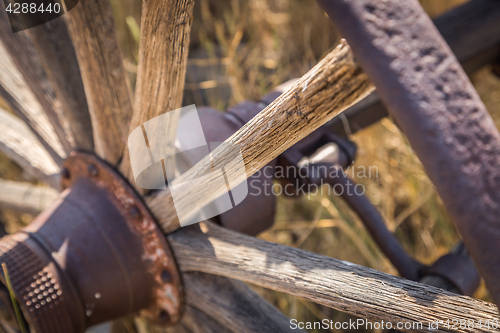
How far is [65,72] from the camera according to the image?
834 millimetres

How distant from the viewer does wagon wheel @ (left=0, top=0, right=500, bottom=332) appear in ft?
1.06

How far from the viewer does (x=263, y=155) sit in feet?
1.65

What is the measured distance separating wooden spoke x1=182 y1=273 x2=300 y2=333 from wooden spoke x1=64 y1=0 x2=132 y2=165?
1.07 ft

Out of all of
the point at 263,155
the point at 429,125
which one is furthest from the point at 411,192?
the point at 429,125

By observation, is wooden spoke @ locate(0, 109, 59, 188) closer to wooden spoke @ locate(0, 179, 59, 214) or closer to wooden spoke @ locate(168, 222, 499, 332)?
wooden spoke @ locate(0, 179, 59, 214)

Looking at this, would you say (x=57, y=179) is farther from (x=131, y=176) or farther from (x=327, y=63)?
(x=327, y=63)

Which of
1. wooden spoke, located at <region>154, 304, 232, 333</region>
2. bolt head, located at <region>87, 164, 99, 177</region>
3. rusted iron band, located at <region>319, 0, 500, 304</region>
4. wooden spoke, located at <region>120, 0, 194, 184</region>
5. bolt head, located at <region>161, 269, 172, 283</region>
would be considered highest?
wooden spoke, located at <region>120, 0, 194, 184</region>

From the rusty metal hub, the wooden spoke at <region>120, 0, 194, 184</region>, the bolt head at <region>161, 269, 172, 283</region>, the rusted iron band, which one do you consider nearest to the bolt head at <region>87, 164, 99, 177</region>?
the rusty metal hub

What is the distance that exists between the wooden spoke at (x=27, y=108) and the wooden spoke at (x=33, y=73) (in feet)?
0.27

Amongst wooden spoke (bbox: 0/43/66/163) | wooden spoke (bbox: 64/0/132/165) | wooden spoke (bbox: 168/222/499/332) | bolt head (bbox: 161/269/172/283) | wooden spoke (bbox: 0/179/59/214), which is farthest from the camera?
wooden spoke (bbox: 0/179/59/214)

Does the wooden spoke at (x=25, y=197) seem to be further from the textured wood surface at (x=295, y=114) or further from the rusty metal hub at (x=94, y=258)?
the textured wood surface at (x=295, y=114)

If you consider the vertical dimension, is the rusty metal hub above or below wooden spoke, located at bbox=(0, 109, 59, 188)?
below

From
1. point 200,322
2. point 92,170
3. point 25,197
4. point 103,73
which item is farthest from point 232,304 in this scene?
point 25,197

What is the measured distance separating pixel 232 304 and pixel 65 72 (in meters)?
0.64
